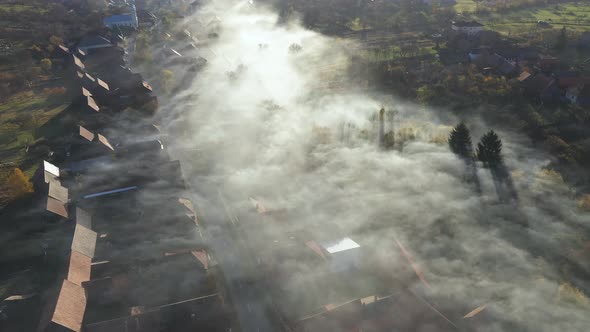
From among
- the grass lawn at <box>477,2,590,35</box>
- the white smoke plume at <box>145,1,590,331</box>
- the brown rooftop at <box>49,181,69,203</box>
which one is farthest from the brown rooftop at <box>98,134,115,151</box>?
the grass lawn at <box>477,2,590,35</box>

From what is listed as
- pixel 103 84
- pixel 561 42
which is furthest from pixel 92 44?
pixel 561 42

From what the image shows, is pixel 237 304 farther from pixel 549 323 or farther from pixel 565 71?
pixel 565 71

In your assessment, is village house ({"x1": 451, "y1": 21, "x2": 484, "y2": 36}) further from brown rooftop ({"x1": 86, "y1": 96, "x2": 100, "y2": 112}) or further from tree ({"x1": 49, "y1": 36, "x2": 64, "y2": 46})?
tree ({"x1": 49, "y1": 36, "x2": 64, "y2": 46})

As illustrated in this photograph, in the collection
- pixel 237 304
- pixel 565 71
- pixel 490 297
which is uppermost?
pixel 565 71

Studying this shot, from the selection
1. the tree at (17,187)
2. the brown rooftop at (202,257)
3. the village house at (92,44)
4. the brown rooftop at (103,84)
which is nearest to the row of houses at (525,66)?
the brown rooftop at (202,257)

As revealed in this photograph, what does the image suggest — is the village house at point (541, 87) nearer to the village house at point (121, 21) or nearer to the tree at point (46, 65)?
the tree at point (46, 65)

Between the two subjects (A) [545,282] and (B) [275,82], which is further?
(B) [275,82]

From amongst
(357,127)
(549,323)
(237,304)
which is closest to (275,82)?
(357,127)
